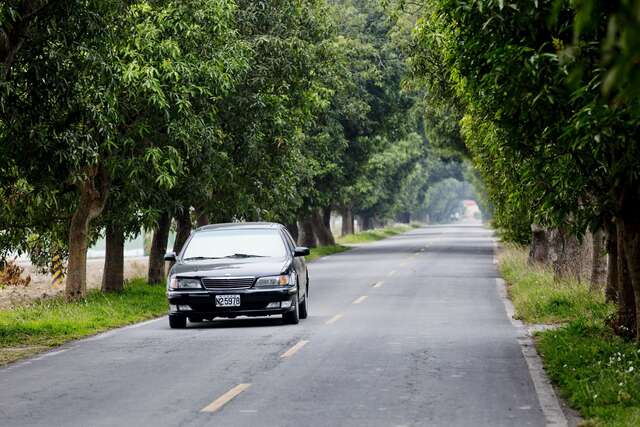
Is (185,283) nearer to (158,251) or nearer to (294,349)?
(294,349)

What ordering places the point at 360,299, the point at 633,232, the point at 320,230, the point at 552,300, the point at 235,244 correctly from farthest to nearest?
the point at 320,230, the point at 360,299, the point at 552,300, the point at 235,244, the point at 633,232

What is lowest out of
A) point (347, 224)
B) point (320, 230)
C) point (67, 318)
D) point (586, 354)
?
point (586, 354)

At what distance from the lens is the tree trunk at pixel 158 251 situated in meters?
28.9

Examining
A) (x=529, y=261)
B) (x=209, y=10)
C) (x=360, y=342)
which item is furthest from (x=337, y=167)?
(x=360, y=342)

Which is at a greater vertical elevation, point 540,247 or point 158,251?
point 158,251

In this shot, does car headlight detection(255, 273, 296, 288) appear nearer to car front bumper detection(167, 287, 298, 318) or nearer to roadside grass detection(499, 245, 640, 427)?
car front bumper detection(167, 287, 298, 318)

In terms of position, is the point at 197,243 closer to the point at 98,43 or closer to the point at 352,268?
the point at 98,43

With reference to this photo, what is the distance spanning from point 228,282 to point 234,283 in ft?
0.31

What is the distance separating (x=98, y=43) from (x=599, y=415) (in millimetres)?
9744

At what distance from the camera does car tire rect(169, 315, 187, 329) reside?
1770 cm

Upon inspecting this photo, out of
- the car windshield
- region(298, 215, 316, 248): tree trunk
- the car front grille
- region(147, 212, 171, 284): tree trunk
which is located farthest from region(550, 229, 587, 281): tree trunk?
region(298, 215, 316, 248): tree trunk

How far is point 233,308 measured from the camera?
17141mm

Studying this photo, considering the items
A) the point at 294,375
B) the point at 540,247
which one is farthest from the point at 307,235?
the point at 294,375

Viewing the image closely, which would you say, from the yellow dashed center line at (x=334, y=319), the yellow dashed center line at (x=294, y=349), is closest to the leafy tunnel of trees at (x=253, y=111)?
the yellow dashed center line at (x=294, y=349)
